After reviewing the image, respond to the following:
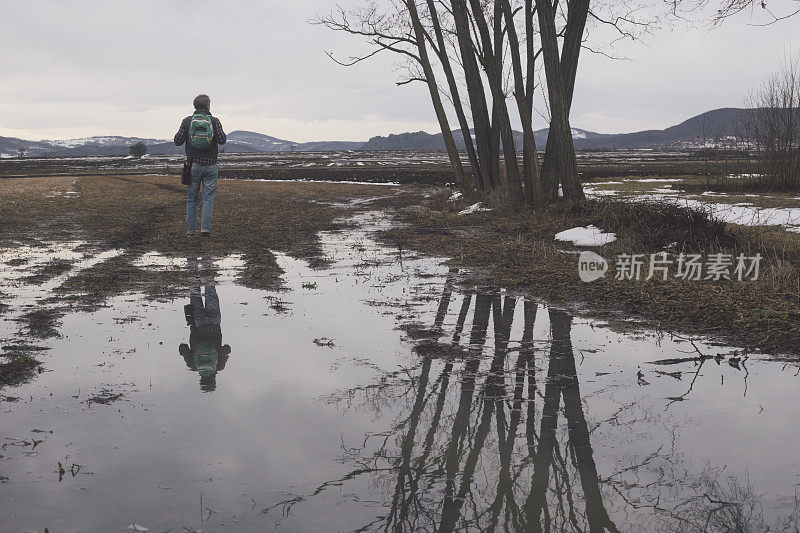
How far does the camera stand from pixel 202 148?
12648 mm

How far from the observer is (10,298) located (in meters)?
7.62

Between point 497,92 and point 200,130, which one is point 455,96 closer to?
point 497,92

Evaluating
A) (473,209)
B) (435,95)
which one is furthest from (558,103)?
(435,95)

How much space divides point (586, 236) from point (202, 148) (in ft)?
23.1

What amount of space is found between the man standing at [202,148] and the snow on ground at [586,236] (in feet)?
20.6

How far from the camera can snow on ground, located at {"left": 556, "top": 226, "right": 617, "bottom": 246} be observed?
1153 cm

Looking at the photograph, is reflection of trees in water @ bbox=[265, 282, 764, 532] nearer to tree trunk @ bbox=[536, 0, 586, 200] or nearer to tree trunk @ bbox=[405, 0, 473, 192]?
tree trunk @ bbox=[536, 0, 586, 200]

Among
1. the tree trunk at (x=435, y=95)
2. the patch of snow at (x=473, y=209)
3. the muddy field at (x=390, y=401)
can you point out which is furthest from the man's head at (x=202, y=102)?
the tree trunk at (x=435, y=95)

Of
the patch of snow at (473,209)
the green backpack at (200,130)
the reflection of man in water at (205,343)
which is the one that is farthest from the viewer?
the patch of snow at (473,209)

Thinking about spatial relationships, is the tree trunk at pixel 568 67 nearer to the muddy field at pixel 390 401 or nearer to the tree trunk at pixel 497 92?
the tree trunk at pixel 497 92

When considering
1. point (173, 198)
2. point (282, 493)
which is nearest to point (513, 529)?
point (282, 493)

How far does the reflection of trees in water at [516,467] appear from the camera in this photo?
3.05 m

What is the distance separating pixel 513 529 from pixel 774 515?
44.9 inches

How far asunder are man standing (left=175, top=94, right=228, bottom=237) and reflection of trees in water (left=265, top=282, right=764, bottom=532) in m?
8.79
